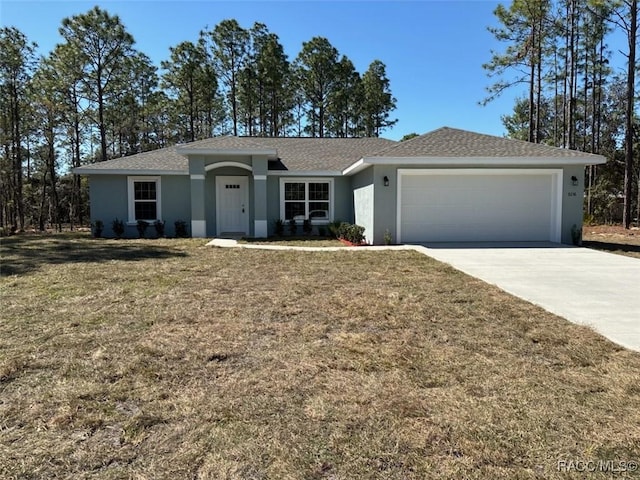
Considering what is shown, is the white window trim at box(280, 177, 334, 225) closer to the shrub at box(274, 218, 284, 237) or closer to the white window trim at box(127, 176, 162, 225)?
the shrub at box(274, 218, 284, 237)

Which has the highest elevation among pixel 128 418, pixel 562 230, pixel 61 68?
pixel 61 68

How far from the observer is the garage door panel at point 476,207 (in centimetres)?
1237

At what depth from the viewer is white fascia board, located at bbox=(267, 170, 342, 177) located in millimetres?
15734

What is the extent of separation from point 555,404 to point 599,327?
7.13 feet

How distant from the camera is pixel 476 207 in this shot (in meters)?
12.6

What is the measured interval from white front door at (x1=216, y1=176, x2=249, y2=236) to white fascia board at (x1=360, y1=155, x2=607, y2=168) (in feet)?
21.1

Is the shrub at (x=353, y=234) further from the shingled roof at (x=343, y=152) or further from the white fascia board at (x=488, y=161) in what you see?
the white fascia board at (x=488, y=161)

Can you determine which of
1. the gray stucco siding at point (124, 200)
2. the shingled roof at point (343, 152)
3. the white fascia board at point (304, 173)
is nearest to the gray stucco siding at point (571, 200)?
the shingled roof at point (343, 152)

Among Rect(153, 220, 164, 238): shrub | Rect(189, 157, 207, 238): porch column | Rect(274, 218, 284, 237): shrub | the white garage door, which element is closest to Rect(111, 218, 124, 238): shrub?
Rect(153, 220, 164, 238): shrub

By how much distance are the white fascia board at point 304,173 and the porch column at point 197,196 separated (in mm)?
2663

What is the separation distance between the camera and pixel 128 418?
2.65 m

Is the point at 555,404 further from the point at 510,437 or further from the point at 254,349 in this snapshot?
the point at 254,349

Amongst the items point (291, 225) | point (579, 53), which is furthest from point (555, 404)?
point (579, 53)

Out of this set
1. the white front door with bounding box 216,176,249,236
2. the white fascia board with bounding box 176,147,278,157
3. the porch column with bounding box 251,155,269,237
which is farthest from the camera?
the white front door with bounding box 216,176,249,236
